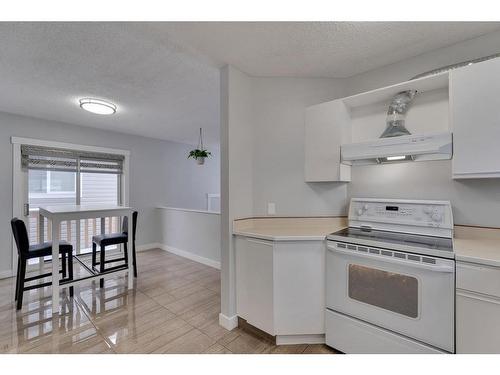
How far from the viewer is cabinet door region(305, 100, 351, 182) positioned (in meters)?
2.06

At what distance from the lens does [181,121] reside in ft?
12.6

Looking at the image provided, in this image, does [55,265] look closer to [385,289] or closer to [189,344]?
[189,344]

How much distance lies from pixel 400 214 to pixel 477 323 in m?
0.82

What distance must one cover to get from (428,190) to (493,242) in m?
0.52

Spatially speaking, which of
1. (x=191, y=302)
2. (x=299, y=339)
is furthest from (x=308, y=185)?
(x=191, y=302)

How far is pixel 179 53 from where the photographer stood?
6.36ft

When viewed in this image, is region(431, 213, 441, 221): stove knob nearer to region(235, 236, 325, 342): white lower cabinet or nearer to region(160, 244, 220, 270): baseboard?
region(235, 236, 325, 342): white lower cabinet

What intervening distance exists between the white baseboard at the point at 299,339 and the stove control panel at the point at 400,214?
3.32ft

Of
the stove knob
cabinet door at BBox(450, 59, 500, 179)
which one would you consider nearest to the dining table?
the stove knob

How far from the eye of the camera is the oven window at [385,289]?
4.72ft

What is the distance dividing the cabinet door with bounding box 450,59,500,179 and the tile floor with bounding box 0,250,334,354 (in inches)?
66.6

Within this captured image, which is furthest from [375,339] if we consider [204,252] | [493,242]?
[204,252]

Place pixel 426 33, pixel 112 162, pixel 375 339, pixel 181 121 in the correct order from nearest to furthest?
pixel 375 339 → pixel 426 33 → pixel 181 121 → pixel 112 162
